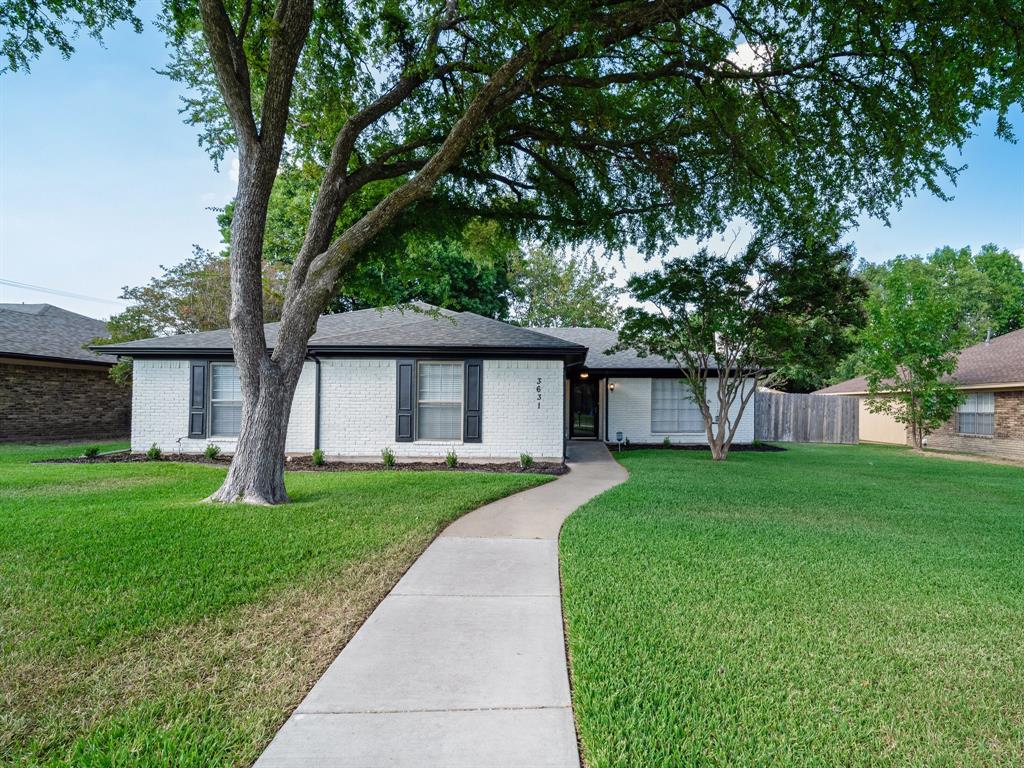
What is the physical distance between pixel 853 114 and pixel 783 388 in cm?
2689

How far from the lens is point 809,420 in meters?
19.5

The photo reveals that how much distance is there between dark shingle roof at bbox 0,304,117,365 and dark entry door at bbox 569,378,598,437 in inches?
588

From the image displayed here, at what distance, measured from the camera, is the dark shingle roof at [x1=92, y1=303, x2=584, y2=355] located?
10414 millimetres

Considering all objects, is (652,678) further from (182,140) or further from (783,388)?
(783,388)

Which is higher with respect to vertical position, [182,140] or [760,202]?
[182,140]

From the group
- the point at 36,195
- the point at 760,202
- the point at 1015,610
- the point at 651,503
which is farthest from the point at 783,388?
the point at 36,195

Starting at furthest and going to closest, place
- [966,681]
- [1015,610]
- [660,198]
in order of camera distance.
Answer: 1. [660,198]
2. [1015,610]
3. [966,681]

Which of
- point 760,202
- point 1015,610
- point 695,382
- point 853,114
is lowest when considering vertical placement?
point 1015,610

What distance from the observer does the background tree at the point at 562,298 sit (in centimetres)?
2936

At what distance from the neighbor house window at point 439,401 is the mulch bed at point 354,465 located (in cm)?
74

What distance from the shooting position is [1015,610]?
335 cm

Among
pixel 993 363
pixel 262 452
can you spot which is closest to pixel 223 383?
pixel 262 452

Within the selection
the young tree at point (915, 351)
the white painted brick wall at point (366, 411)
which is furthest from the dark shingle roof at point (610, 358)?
the young tree at point (915, 351)

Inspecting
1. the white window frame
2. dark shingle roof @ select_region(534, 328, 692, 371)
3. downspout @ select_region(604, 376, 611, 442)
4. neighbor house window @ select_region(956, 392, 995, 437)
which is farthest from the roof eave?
neighbor house window @ select_region(956, 392, 995, 437)
